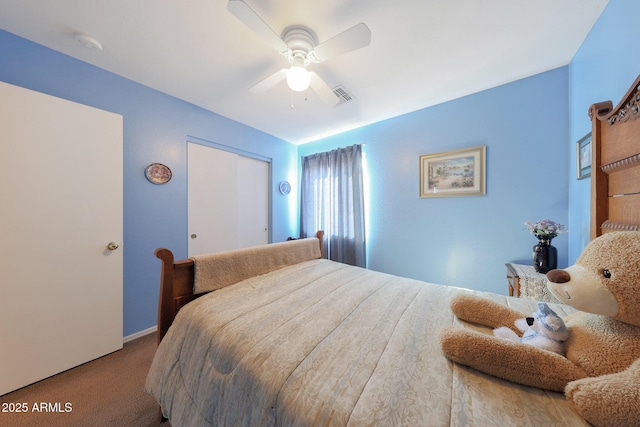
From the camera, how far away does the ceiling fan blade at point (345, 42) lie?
1069mm

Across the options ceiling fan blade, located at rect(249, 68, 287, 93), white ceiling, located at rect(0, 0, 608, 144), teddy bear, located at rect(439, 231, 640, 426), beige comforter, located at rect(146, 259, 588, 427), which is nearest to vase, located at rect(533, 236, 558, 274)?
beige comforter, located at rect(146, 259, 588, 427)

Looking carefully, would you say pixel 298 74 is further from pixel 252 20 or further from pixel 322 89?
pixel 252 20

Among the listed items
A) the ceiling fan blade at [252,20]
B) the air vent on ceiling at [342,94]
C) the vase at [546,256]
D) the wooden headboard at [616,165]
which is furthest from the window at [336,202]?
the wooden headboard at [616,165]

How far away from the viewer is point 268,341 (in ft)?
2.54

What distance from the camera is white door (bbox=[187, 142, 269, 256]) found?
2.35 meters

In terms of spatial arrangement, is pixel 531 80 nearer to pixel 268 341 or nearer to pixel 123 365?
pixel 268 341

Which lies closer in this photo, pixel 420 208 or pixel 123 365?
pixel 123 365

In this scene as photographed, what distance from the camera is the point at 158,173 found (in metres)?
2.03

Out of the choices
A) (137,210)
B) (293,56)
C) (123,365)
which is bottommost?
(123,365)

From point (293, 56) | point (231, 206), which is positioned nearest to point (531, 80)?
point (293, 56)

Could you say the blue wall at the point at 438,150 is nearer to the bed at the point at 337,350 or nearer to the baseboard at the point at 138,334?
the baseboard at the point at 138,334

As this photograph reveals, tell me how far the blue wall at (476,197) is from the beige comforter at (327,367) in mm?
1125

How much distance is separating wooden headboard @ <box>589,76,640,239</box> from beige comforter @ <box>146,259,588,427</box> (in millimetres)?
534

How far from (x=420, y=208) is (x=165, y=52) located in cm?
283
